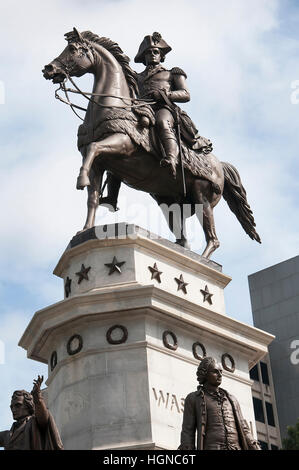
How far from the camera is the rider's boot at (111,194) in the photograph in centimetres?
2234

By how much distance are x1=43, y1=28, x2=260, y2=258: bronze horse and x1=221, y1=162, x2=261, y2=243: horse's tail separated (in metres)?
0.34

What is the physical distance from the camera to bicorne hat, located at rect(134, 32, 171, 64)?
2377 centimetres

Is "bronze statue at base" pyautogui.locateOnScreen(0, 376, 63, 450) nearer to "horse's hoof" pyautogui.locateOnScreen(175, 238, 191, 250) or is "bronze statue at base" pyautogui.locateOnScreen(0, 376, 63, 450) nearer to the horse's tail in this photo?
"horse's hoof" pyautogui.locateOnScreen(175, 238, 191, 250)

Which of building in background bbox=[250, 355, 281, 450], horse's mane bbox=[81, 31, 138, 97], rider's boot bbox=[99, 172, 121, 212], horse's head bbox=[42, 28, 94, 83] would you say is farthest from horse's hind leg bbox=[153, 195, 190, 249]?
building in background bbox=[250, 355, 281, 450]

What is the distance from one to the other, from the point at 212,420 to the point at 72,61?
10.1 metres

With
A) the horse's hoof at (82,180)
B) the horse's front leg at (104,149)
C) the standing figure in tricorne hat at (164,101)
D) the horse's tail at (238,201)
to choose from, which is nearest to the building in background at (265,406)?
the horse's tail at (238,201)

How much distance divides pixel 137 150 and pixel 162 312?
4167mm

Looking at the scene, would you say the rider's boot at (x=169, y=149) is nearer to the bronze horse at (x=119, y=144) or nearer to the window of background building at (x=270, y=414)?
the bronze horse at (x=119, y=144)

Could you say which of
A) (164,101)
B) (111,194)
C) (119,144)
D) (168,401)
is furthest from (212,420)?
(164,101)

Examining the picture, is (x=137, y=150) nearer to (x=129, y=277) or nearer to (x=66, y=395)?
(x=129, y=277)

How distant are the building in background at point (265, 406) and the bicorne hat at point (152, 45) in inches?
1582

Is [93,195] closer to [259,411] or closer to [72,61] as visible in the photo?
[72,61]

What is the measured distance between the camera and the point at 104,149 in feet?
68.5
